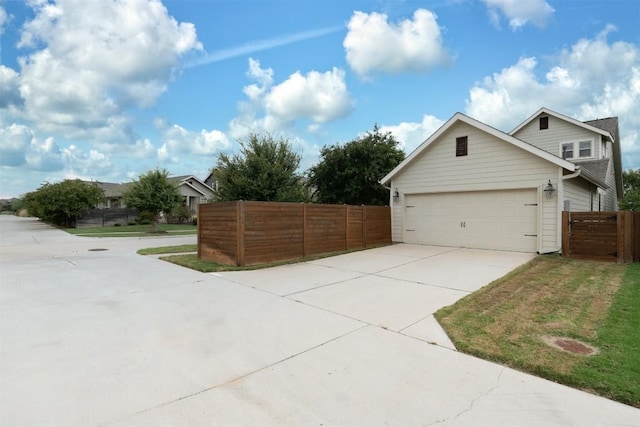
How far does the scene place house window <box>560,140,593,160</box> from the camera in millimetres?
16109

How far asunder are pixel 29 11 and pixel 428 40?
12.6m

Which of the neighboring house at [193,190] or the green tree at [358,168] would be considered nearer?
the green tree at [358,168]

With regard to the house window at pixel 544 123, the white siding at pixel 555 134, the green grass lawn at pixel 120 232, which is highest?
the house window at pixel 544 123

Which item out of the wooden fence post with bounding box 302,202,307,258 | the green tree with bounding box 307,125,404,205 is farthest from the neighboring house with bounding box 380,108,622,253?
the wooden fence post with bounding box 302,202,307,258

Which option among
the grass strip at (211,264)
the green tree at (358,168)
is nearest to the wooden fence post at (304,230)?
the grass strip at (211,264)

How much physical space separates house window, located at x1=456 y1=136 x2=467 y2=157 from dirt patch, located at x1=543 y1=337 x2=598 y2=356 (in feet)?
30.5

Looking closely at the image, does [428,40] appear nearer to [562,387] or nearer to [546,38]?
[546,38]

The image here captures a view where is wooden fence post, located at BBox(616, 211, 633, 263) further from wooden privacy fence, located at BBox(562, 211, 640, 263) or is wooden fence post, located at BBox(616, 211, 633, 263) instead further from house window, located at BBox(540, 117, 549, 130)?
house window, located at BBox(540, 117, 549, 130)

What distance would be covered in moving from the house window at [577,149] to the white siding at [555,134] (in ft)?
0.50

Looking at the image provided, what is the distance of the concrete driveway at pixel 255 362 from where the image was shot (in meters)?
2.46

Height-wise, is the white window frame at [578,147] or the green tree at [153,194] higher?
the white window frame at [578,147]

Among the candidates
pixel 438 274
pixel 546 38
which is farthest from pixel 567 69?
pixel 438 274

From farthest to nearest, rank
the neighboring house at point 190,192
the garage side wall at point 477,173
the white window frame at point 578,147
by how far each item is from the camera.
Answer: the neighboring house at point 190,192 < the white window frame at point 578,147 < the garage side wall at point 477,173

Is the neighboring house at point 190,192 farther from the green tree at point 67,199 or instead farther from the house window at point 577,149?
the house window at point 577,149
